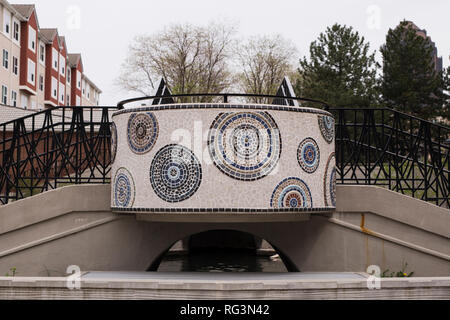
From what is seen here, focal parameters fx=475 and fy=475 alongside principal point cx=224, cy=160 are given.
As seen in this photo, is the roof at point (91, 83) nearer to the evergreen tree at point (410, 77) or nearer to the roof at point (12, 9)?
the roof at point (12, 9)

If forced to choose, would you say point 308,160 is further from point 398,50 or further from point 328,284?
point 398,50

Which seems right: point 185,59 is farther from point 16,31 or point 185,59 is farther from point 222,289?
point 222,289

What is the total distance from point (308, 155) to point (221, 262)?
14122mm

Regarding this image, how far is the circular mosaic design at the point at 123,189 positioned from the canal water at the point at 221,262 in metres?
10.6

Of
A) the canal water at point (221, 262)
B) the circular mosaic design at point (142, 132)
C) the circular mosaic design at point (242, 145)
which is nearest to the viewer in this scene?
the circular mosaic design at point (242, 145)

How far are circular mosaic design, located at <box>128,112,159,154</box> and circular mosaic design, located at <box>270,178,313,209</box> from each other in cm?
208

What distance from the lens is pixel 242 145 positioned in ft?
23.6

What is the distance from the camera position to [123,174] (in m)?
7.86

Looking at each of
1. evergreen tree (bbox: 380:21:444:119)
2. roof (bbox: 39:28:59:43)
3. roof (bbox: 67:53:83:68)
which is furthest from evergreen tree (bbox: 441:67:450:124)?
roof (bbox: 67:53:83:68)

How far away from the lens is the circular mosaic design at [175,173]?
721cm

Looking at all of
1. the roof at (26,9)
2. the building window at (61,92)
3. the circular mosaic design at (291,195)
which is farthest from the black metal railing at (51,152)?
the building window at (61,92)

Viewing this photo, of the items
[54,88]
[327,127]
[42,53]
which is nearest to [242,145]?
[327,127]

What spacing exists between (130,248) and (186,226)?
1133 millimetres
